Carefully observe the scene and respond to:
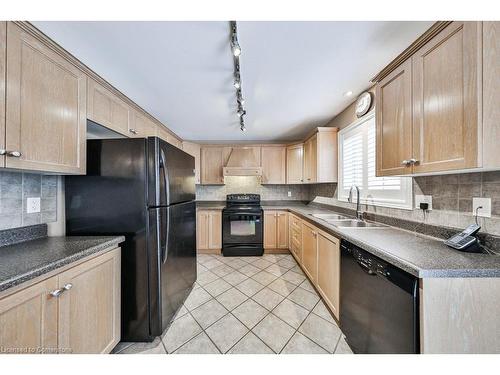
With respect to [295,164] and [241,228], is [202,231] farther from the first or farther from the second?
[295,164]

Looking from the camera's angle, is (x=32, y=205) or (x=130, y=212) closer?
(x=32, y=205)

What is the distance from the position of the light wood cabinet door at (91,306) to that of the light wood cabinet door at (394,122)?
221 cm

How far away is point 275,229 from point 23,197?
10.5 ft

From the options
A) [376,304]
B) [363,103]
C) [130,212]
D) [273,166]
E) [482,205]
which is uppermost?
[363,103]

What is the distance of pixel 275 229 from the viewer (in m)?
3.52

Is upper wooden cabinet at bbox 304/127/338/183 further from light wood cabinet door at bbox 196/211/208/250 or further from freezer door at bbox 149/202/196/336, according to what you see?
light wood cabinet door at bbox 196/211/208/250

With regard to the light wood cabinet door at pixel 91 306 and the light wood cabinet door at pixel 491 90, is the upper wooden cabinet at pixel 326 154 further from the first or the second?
the light wood cabinet door at pixel 91 306

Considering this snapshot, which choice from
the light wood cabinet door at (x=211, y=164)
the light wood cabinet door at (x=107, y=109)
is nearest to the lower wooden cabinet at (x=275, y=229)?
the light wood cabinet door at (x=211, y=164)

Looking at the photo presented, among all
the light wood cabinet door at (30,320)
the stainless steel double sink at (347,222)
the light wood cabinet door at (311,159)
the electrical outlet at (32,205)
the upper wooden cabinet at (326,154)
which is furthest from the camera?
the light wood cabinet door at (311,159)

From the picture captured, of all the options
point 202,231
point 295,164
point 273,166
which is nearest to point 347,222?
point 295,164

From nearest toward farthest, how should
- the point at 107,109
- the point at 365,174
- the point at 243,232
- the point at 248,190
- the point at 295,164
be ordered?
the point at 107,109
the point at 365,174
the point at 243,232
the point at 295,164
the point at 248,190

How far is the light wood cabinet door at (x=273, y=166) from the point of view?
12.7 ft

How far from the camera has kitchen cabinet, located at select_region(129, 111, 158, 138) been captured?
2.14m

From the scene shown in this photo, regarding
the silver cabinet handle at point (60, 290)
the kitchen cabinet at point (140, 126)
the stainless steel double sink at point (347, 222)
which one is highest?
the kitchen cabinet at point (140, 126)
